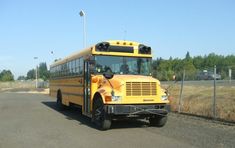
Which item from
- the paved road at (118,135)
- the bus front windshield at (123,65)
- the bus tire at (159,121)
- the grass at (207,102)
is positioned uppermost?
the bus front windshield at (123,65)

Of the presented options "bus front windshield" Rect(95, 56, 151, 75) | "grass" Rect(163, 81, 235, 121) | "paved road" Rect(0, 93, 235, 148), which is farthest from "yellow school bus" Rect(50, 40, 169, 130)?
"grass" Rect(163, 81, 235, 121)

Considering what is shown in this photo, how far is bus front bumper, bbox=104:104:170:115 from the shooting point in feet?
39.2

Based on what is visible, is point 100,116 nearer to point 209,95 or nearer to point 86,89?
point 86,89

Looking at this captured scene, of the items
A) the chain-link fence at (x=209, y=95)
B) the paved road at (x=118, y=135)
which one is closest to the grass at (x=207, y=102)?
the chain-link fence at (x=209, y=95)

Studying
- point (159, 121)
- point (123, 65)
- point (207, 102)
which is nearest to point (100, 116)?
point (159, 121)

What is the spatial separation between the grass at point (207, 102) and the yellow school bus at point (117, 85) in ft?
10.8

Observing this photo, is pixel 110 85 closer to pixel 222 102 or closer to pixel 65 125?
pixel 65 125

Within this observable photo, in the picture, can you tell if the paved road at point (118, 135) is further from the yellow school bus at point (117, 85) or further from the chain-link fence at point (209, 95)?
the chain-link fence at point (209, 95)

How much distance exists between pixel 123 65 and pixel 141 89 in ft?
6.18

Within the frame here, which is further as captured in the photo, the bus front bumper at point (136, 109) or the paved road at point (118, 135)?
the bus front bumper at point (136, 109)

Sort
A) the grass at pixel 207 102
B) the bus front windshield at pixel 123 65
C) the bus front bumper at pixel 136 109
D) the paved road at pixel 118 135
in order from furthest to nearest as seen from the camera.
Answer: the grass at pixel 207 102 → the bus front windshield at pixel 123 65 → the bus front bumper at pixel 136 109 → the paved road at pixel 118 135

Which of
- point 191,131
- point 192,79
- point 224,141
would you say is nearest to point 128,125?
point 191,131

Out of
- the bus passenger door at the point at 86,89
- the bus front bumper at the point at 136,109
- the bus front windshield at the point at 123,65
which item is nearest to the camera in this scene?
the bus front bumper at the point at 136,109

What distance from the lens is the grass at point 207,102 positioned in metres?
15.3
